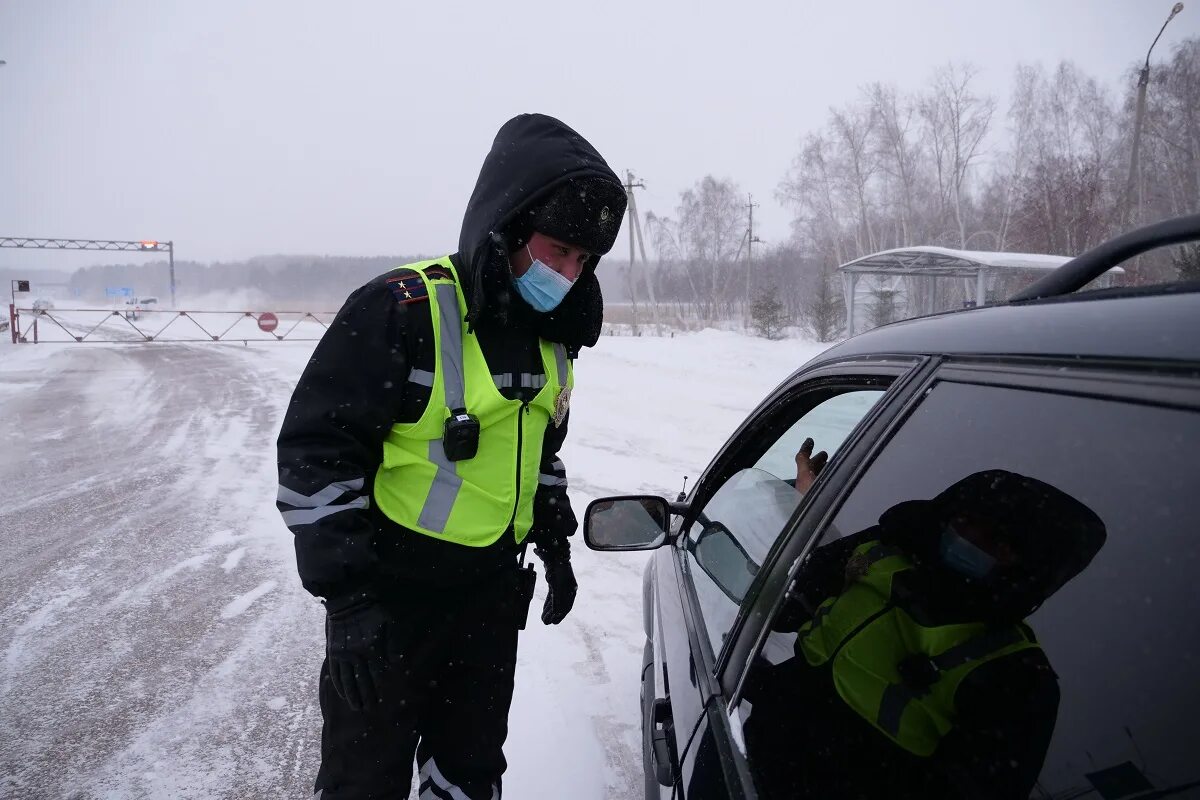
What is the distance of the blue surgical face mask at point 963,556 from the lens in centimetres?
90

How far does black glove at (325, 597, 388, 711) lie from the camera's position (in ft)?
5.26

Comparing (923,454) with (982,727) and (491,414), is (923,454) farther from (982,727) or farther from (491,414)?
(491,414)

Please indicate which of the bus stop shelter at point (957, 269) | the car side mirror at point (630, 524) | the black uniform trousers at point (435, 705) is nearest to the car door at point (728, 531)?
the car side mirror at point (630, 524)

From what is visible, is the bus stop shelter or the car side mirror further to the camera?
the bus stop shelter

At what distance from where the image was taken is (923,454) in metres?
1.03

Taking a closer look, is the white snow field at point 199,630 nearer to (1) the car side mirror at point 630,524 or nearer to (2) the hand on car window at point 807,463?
(1) the car side mirror at point 630,524

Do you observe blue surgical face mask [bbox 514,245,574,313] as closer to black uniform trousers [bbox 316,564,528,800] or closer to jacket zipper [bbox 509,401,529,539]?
jacket zipper [bbox 509,401,529,539]

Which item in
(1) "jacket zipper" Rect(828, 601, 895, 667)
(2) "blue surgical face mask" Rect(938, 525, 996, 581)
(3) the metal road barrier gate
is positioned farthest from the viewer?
(3) the metal road barrier gate

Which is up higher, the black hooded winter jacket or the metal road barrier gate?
the metal road barrier gate

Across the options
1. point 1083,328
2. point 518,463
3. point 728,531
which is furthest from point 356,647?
point 1083,328

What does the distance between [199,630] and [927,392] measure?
12.7ft

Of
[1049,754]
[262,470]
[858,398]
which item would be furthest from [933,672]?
[262,470]

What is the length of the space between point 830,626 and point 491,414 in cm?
98

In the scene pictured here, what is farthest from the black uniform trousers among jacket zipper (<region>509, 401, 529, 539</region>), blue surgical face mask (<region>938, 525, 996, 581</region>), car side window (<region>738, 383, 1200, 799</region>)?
blue surgical face mask (<region>938, 525, 996, 581</region>)
